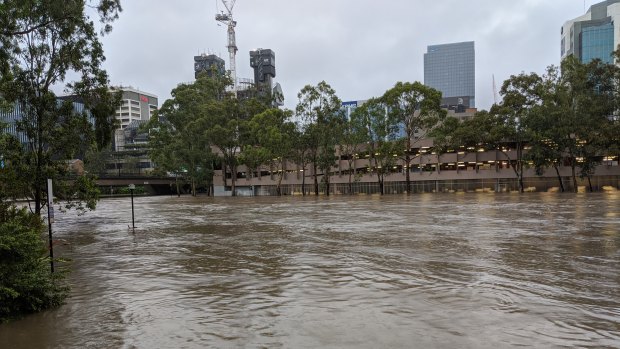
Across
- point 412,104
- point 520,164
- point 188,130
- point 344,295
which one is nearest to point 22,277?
point 344,295

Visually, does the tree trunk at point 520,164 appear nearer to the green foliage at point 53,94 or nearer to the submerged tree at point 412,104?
the submerged tree at point 412,104

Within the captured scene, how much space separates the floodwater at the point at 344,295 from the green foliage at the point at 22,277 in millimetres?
290

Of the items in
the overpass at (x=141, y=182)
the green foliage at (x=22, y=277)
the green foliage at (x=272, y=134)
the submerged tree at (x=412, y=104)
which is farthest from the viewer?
the overpass at (x=141, y=182)

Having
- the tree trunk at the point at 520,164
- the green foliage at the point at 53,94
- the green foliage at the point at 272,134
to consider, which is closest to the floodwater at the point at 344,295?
the green foliage at the point at 53,94

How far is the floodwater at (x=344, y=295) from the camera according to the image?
6.34m

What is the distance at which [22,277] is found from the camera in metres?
7.54

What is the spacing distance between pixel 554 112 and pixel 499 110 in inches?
278

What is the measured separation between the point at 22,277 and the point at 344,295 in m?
5.49

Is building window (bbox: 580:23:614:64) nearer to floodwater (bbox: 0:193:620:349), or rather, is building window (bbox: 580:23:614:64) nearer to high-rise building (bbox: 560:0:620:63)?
high-rise building (bbox: 560:0:620:63)

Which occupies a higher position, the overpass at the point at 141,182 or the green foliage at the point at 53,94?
the green foliage at the point at 53,94

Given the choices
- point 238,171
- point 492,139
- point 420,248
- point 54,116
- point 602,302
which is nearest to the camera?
point 602,302

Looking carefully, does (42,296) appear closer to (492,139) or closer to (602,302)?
(602,302)

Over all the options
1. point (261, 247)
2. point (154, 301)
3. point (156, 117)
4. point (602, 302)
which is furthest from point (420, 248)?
point (156, 117)

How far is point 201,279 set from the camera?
10.4m
